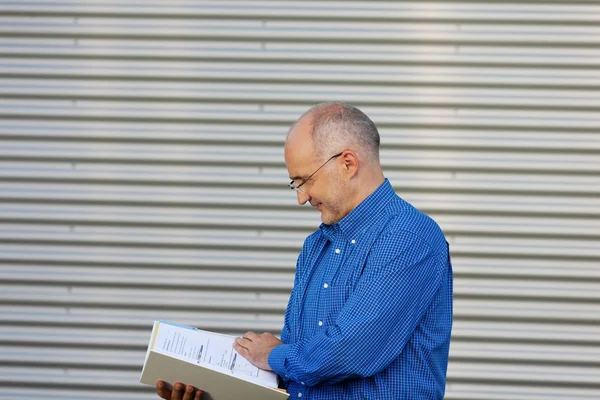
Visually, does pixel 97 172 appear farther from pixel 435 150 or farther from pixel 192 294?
pixel 435 150

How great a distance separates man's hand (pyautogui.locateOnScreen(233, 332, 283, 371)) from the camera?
8.09 ft

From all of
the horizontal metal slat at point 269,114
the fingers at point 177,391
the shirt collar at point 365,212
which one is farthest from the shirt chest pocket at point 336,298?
the horizontal metal slat at point 269,114

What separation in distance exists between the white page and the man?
0.03m

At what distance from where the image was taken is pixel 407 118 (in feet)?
14.3

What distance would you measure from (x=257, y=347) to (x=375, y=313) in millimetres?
478

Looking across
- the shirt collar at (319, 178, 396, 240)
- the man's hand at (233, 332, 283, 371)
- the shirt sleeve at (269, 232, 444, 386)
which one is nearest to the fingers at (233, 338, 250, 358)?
the man's hand at (233, 332, 283, 371)

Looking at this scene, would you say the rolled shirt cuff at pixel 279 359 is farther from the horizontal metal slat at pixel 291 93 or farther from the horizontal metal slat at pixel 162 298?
the horizontal metal slat at pixel 291 93

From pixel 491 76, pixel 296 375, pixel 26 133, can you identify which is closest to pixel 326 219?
pixel 296 375

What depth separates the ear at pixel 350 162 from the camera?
7.78 feet

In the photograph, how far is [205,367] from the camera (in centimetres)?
231

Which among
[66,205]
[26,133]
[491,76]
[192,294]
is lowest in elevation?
[192,294]

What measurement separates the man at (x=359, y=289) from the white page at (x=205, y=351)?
0.11ft

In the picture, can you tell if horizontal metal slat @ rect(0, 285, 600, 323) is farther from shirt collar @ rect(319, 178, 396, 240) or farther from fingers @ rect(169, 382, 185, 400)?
shirt collar @ rect(319, 178, 396, 240)

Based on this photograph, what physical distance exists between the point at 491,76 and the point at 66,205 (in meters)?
2.42
